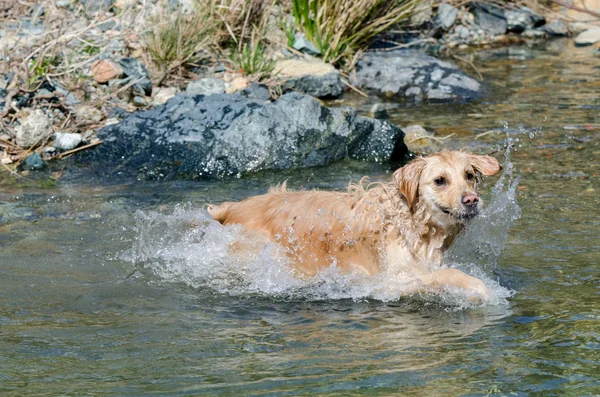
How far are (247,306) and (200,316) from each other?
0.37m

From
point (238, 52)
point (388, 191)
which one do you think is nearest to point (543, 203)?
point (388, 191)

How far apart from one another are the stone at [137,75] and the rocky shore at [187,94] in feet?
0.06

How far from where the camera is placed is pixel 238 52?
39.3ft

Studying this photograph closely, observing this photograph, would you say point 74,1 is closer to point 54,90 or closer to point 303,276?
point 54,90

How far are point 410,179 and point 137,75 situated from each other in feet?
20.1

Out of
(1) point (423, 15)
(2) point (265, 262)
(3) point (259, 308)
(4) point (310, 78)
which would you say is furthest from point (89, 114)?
(1) point (423, 15)

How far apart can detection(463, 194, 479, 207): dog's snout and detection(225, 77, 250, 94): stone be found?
6294 mm

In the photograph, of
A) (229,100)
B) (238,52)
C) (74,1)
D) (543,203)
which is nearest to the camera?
(543,203)

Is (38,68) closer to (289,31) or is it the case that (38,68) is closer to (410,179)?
(289,31)

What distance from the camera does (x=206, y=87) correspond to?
11.1 metres

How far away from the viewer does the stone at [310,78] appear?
37.8 ft

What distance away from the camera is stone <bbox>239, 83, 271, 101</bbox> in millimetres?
10992

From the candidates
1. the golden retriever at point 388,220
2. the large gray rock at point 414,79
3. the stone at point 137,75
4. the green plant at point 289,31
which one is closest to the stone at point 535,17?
the large gray rock at point 414,79

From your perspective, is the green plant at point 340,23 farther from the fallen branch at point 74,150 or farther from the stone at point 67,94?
the fallen branch at point 74,150
